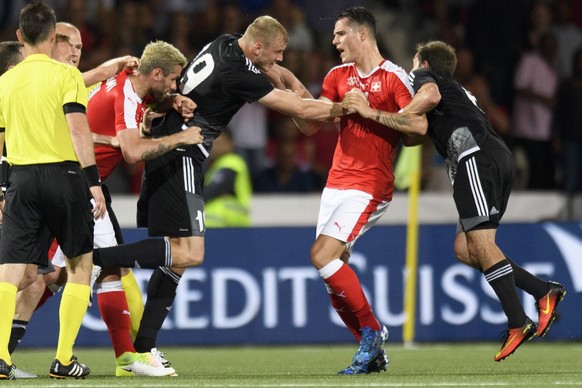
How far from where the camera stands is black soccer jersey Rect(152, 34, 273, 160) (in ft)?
27.8

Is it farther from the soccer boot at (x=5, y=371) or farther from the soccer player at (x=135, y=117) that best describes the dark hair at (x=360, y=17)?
the soccer boot at (x=5, y=371)

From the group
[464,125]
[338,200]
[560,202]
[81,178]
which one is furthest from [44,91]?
[560,202]

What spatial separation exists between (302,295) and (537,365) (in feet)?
10.2

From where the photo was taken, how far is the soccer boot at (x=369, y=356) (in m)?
8.42

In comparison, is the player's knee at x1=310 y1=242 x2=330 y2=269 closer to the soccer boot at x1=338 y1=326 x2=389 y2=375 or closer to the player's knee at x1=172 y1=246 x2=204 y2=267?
the soccer boot at x1=338 y1=326 x2=389 y2=375

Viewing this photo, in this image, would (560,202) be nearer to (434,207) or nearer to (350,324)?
(434,207)

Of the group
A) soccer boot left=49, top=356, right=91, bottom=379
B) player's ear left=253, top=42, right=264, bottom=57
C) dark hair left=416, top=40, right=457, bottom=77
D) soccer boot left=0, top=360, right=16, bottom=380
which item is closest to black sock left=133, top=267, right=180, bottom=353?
soccer boot left=49, top=356, right=91, bottom=379

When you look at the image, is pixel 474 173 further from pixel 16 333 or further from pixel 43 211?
pixel 16 333

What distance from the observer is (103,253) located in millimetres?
8555

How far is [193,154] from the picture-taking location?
868cm

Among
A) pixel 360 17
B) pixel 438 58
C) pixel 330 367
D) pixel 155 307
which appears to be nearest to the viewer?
pixel 155 307

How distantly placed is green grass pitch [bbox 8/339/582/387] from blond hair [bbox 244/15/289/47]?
225cm

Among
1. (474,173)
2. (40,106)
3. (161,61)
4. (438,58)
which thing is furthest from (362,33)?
(40,106)

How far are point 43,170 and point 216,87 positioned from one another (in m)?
1.40
